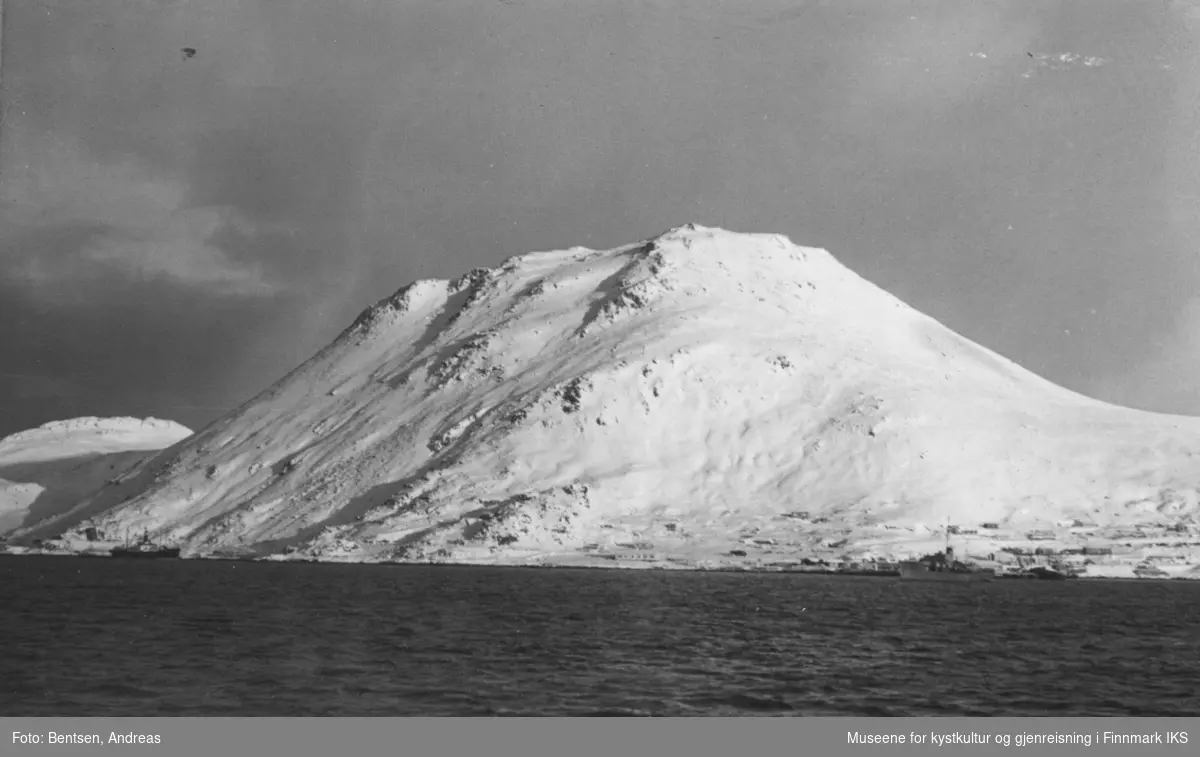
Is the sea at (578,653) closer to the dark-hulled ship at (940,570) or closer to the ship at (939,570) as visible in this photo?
the ship at (939,570)

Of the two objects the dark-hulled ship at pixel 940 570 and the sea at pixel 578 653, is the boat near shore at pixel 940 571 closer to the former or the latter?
the dark-hulled ship at pixel 940 570

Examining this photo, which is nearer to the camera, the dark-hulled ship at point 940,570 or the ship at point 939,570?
the ship at point 939,570

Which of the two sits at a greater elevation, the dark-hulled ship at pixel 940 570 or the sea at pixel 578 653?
the dark-hulled ship at pixel 940 570

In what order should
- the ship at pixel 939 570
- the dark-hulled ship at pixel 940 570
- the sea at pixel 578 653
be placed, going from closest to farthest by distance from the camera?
the sea at pixel 578 653 < the ship at pixel 939 570 < the dark-hulled ship at pixel 940 570

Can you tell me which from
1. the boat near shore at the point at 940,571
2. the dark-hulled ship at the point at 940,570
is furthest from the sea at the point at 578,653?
the dark-hulled ship at the point at 940,570

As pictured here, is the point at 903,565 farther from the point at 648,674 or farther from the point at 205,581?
the point at 648,674

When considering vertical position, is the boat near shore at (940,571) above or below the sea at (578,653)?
above

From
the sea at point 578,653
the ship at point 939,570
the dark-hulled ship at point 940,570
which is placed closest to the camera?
the sea at point 578,653

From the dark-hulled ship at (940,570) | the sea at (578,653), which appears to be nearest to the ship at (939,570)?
the dark-hulled ship at (940,570)
